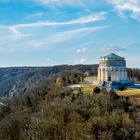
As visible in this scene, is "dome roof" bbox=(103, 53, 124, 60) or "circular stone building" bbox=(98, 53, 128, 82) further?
"dome roof" bbox=(103, 53, 124, 60)

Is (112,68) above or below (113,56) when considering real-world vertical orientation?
below

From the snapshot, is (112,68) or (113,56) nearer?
(112,68)

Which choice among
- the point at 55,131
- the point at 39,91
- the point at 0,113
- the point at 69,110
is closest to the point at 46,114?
the point at 69,110

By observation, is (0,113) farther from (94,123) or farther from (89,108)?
(94,123)

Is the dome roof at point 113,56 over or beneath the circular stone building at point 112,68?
over

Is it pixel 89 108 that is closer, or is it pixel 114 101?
pixel 89 108

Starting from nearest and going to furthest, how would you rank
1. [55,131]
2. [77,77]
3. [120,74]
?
[55,131] → [120,74] → [77,77]

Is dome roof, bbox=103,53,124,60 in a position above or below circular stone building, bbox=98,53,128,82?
above

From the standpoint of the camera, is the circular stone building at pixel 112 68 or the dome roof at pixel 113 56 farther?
the dome roof at pixel 113 56
